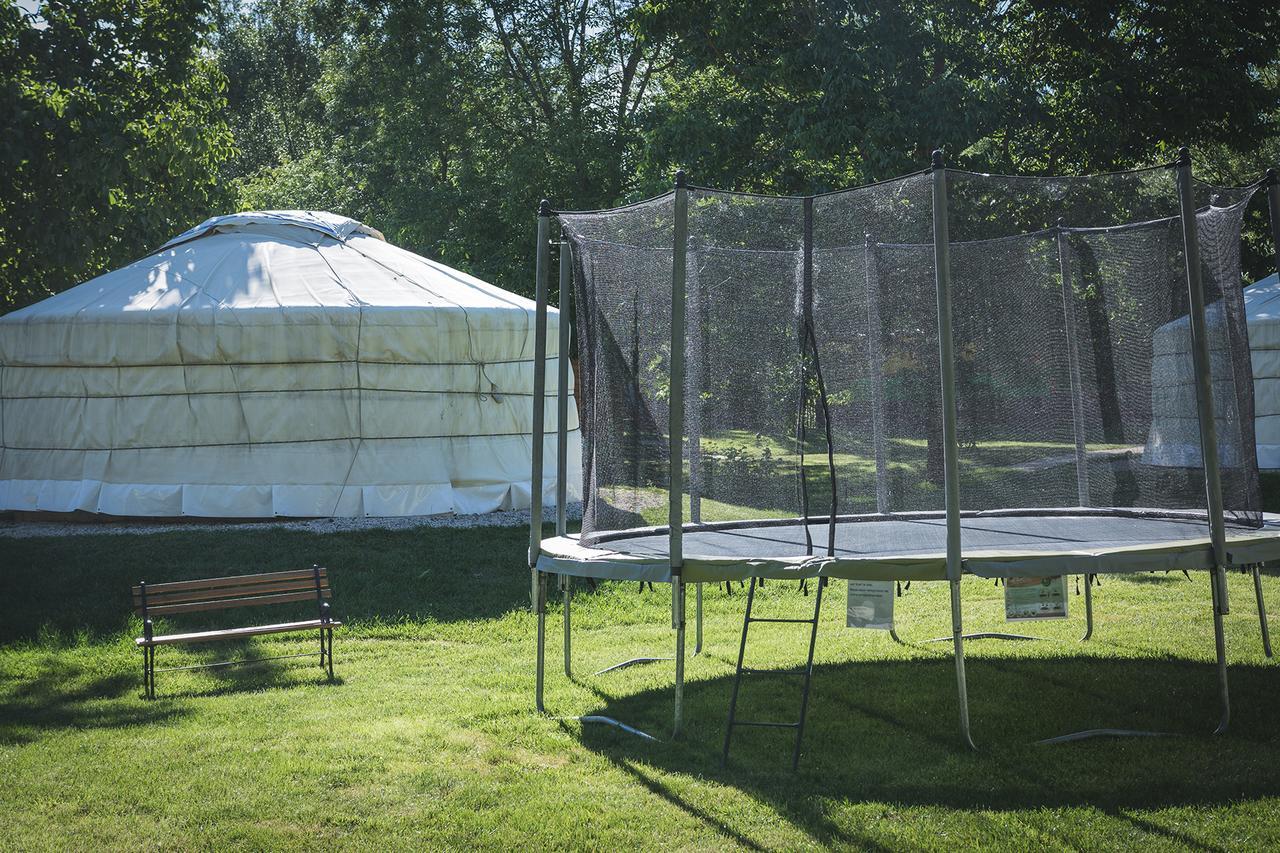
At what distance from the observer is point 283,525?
10.3 m

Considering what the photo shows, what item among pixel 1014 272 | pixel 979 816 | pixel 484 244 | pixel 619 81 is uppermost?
pixel 619 81

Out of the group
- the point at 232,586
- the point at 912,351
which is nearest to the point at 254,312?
the point at 232,586

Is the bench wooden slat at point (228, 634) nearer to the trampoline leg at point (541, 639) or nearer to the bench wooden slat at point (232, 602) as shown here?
the bench wooden slat at point (232, 602)

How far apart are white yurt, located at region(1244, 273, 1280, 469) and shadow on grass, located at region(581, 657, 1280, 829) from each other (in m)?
9.45

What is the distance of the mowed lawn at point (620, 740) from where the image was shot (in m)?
3.59

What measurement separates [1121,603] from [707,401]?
3.70 m

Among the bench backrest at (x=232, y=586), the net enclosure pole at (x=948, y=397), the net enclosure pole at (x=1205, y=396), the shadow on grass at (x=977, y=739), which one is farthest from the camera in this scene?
the bench backrest at (x=232, y=586)

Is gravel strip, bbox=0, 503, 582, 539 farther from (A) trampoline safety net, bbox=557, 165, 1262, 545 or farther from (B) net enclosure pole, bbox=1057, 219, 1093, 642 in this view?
(B) net enclosure pole, bbox=1057, 219, 1093, 642

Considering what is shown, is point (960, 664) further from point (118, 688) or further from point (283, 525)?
point (283, 525)

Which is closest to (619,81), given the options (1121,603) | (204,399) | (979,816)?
(204,399)

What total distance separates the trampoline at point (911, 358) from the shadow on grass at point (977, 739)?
0.40 metres

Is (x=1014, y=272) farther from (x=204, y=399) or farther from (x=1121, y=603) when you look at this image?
(x=204, y=399)

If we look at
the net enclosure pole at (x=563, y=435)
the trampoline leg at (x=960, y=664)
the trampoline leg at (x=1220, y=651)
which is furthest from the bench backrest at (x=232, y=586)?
the trampoline leg at (x=1220, y=651)

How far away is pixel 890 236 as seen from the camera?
479 cm
